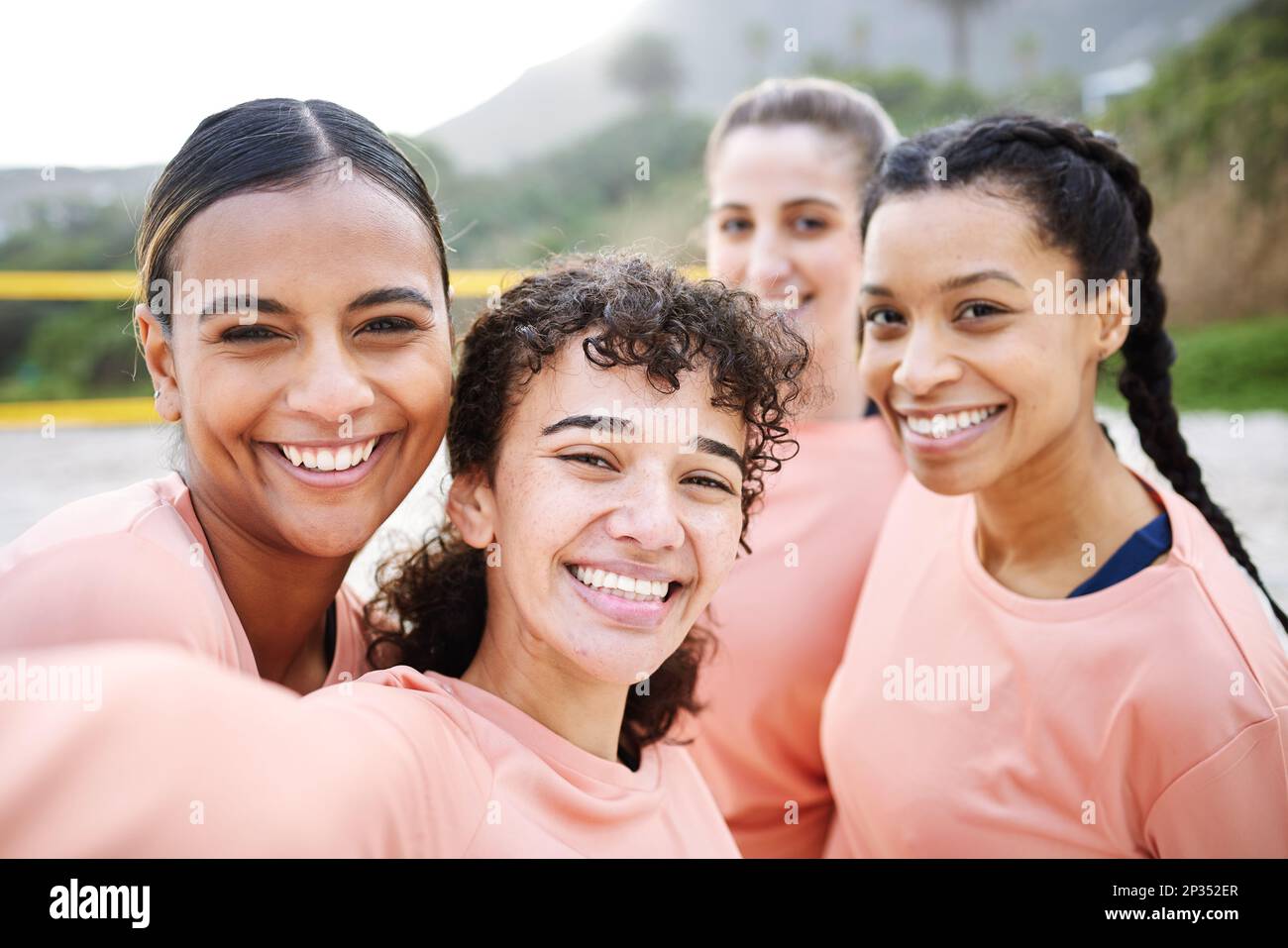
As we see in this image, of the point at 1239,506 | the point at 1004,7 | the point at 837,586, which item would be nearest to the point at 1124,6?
the point at 1004,7

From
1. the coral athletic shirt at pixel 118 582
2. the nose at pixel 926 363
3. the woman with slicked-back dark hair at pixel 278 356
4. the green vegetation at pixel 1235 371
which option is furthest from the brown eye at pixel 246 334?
the green vegetation at pixel 1235 371

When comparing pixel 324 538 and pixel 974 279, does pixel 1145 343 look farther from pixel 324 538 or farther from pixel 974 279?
pixel 324 538

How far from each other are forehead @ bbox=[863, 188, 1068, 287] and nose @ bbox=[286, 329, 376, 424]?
126 centimetres

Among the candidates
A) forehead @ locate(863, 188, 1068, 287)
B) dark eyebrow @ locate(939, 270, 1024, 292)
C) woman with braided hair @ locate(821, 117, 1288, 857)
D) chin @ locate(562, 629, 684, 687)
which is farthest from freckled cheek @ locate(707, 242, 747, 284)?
chin @ locate(562, 629, 684, 687)

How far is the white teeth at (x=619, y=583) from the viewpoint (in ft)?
5.77

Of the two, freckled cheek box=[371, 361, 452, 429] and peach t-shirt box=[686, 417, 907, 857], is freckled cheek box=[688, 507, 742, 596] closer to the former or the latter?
freckled cheek box=[371, 361, 452, 429]

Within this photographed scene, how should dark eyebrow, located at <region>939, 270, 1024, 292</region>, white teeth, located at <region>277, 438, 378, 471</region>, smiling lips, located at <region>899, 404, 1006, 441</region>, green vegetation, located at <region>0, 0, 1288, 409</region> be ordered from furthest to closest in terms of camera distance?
green vegetation, located at <region>0, 0, 1288, 409</region>, smiling lips, located at <region>899, 404, 1006, 441</region>, dark eyebrow, located at <region>939, 270, 1024, 292</region>, white teeth, located at <region>277, 438, 378, 471</region>

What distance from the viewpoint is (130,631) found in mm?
1555

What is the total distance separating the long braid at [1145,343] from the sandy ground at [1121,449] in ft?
9.81

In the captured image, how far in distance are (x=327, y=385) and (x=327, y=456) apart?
0.16 metres

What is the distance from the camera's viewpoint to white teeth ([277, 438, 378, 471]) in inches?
76.6

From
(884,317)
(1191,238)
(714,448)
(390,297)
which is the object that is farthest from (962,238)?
(1191,238)

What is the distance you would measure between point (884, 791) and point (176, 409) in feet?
5.78
